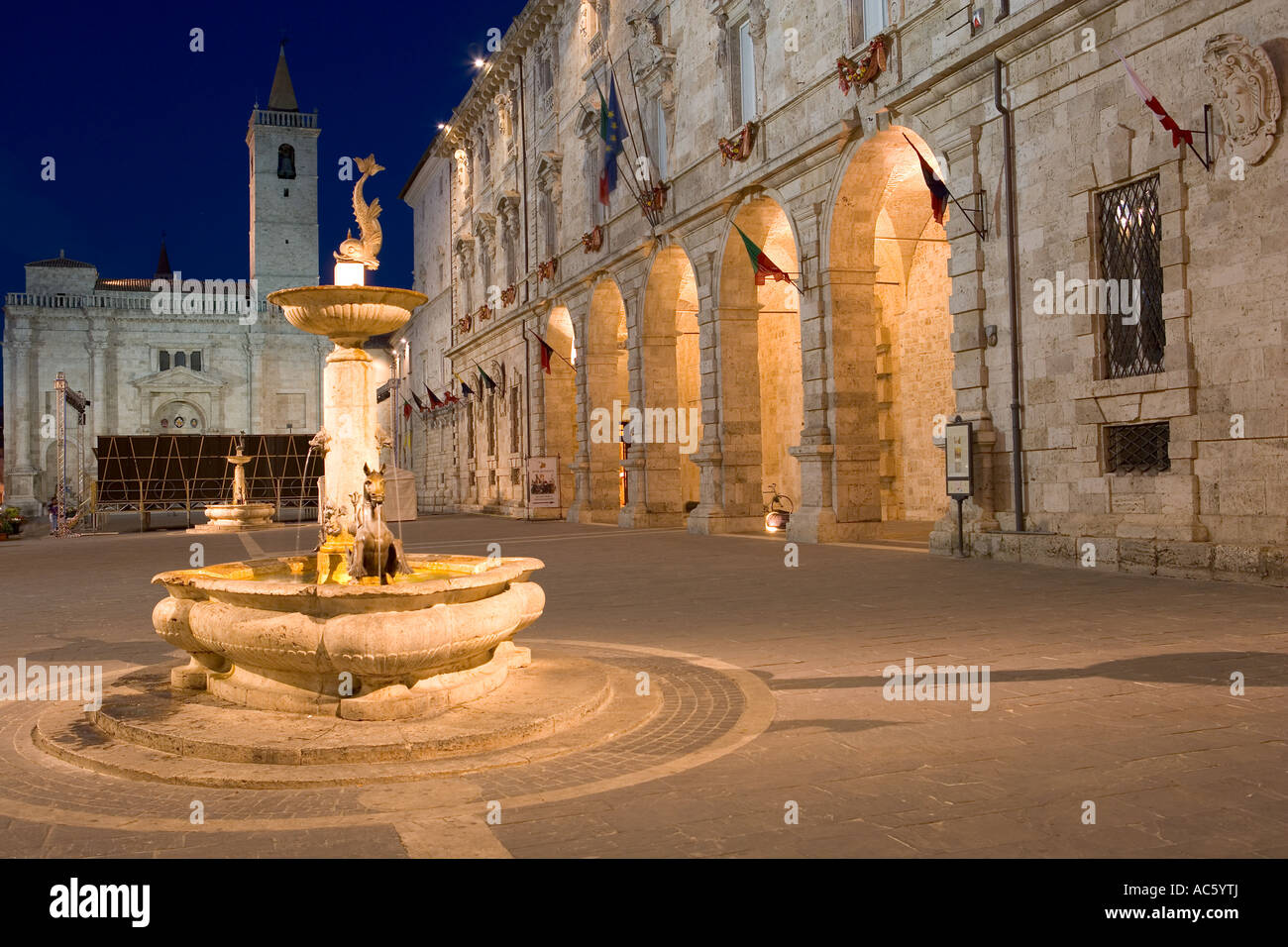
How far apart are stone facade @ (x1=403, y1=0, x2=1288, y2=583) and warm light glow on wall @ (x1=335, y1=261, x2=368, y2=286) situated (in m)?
8.69

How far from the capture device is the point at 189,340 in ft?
215

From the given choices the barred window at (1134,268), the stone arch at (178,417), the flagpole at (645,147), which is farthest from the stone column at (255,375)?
the barred window at (1134,268)

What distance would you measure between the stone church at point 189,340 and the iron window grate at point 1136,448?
58.0 m

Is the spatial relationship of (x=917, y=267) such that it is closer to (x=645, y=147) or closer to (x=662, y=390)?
(x=662, y=390)

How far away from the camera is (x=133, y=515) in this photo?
155 feet

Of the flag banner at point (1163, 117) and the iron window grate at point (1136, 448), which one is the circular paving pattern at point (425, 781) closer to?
the iron window grate at point (1136, 448)

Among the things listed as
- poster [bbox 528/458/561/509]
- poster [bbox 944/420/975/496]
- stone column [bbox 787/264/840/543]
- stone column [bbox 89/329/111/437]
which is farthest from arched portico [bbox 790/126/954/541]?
stone column [bbox 89/329/111/437]

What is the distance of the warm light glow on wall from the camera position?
7.77 meters

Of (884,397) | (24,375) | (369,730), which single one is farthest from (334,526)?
(24,375)

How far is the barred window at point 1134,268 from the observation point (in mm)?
12133

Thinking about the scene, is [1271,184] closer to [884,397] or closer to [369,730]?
[369,730]

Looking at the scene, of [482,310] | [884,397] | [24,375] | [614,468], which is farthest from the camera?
[24,375]

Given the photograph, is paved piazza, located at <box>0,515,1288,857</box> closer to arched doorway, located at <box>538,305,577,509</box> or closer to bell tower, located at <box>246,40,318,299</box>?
arched doorway, located at <box>538,305,577,509</box>
